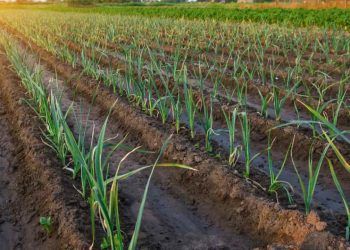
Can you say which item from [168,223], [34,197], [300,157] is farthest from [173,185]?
[300,157]

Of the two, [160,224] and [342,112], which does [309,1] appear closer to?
[342,112]

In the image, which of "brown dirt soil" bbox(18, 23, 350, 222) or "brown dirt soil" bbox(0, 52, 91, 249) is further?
"brown dirt soil" bbox(18, 23, 350, 222)

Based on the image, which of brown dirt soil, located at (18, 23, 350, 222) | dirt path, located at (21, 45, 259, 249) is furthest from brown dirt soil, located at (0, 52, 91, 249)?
brown dirt soil, located at (18, 23, 350, 222)

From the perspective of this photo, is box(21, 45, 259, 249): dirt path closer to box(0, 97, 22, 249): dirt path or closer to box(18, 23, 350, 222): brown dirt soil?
box(18, 23, 350, 222): brown dirt soil

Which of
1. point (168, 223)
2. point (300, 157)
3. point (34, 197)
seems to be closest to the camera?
point (168, 223)

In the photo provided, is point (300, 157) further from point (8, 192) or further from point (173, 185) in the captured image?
point (8, 192)

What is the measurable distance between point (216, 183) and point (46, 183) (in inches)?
46.7

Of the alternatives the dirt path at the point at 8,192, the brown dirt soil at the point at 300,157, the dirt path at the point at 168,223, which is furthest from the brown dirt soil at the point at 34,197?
the brown dirt soil at the point at 300,157

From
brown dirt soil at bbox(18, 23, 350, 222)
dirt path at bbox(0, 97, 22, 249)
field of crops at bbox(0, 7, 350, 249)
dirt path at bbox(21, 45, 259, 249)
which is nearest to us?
field of crops at bbox(0, 7, 350, 249)

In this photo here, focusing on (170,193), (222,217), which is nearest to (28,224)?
(170,193)

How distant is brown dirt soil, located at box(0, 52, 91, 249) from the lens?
260cm

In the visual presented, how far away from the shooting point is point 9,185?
11.1 ft

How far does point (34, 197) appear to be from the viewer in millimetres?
3088

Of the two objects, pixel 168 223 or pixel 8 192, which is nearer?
pixel 168 223
